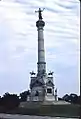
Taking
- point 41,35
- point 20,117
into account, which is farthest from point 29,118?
point 41,35

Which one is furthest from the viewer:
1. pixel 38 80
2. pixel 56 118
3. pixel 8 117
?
pixel 38 80

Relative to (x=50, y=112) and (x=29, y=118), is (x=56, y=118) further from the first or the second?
(x=29, y=118)

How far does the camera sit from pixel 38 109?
6910 mm

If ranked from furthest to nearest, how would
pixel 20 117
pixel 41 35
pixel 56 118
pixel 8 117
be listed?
pixel 41 35, pixel 8 117, pixel 20 117, pixel 56 118

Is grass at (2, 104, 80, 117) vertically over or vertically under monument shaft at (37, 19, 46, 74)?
under

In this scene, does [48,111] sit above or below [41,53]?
below

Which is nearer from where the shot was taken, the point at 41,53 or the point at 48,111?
the point at 48,111

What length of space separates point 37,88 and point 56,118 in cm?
1107

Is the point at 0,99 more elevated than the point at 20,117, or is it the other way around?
the point at 0,99

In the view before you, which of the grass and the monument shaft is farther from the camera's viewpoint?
the monument shaft

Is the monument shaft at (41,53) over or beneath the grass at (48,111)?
over

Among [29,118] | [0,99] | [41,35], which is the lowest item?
[29,118]

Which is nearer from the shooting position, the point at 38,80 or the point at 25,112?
the point at 25,112

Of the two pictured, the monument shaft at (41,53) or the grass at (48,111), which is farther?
the monument shaft at (41,53)
